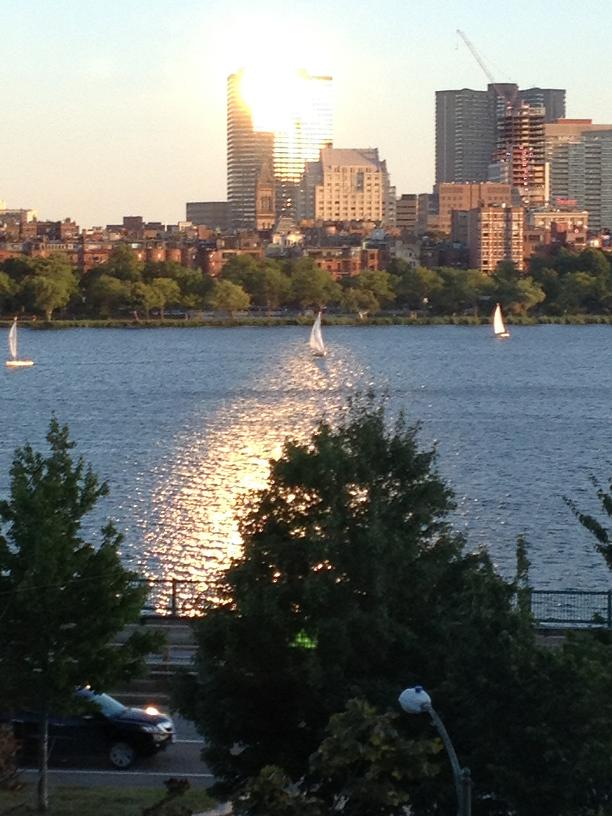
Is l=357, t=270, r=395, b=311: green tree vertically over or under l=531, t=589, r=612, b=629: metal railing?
over

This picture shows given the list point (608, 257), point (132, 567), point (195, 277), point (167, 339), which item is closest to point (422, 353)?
point (167, 339)

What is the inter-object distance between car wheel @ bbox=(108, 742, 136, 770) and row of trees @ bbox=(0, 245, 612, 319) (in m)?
87.8

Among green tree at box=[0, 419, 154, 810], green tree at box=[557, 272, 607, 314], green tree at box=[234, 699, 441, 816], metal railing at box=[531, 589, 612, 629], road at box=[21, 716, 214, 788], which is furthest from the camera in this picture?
green tree at box=[557, 272, 607, 314]

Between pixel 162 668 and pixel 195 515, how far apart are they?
1444 centimetres

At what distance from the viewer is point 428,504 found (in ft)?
37.8

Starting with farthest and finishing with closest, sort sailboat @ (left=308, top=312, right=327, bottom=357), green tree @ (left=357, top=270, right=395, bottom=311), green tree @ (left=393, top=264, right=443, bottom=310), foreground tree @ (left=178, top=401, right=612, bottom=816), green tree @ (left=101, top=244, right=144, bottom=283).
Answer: green tree @ (left=357, top=270, right=395, bottom=311), green tree @ (left=393, top=264, right=443, bottom=310), green tree @ (left=101, top=244, right=144, bottom=283), sailboat @ (left=308, top=312, right=327, bottom=357), foreground tree @ (left=178, top=401, right=612, bottom=816)

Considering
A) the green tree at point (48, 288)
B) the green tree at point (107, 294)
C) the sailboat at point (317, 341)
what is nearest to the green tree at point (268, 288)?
the green tree at point (107, 294)

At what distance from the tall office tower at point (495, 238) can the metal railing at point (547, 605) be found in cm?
12605

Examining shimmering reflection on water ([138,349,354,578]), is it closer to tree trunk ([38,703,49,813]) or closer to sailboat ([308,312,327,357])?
tree trunk ([38,703,49,813])

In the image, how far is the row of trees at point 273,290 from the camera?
333 ft

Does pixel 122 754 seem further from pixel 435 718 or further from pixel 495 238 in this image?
pixel 495 238

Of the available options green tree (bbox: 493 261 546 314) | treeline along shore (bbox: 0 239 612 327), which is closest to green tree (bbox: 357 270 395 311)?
treeline along shore (bbox: 0 239 612 327)

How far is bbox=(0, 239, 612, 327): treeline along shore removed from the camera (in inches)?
3994

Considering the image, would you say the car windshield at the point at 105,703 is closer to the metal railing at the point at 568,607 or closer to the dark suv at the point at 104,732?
the dark suv at the point at 104,732
